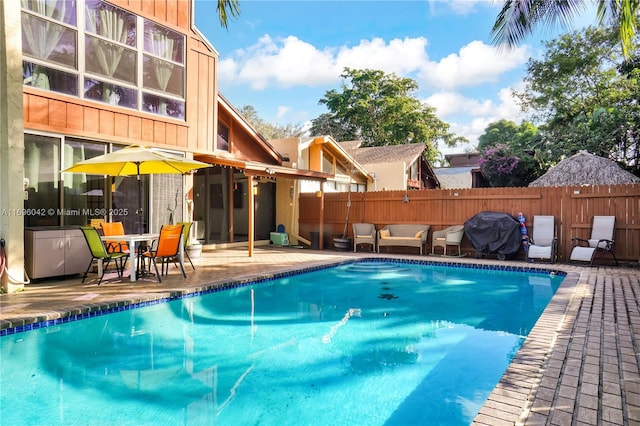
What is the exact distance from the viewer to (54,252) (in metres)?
6.91

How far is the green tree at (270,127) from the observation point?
42531 mm

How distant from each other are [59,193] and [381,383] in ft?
21.7

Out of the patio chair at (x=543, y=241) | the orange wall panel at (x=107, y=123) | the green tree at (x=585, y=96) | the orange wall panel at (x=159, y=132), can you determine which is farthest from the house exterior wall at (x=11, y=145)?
the green tree at (x=585, y=96)

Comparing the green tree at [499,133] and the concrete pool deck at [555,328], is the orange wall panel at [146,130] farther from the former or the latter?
the green tree at [499,133]

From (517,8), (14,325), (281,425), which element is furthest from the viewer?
(517,8)

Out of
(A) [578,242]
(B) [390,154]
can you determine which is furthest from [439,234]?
(B) [390,154]

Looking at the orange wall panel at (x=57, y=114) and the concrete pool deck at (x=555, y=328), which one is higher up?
the orange wall panel at (x=57, y=114)

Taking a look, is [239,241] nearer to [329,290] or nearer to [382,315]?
[329,290]

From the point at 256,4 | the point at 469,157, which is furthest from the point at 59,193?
the point at 469,157

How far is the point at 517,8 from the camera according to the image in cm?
905

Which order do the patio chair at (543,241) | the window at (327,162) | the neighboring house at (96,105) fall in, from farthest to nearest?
the window at (327,162)
the patio chair at (543,241)
the neighboring house at (96,105)

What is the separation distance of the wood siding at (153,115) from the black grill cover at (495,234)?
722cm

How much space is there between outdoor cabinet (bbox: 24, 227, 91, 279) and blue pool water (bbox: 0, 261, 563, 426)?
2236 millimetres

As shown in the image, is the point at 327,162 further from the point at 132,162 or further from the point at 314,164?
the point at 132,162
